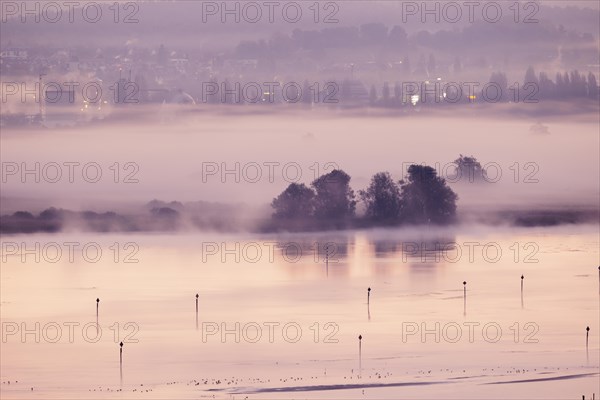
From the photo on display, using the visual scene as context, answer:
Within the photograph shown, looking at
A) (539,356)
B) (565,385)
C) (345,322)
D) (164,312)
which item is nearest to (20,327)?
(164,312)

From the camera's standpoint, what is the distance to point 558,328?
176 m

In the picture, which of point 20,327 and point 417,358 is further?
point 20,327

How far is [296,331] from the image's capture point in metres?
179

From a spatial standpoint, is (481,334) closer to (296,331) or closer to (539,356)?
(296,331)

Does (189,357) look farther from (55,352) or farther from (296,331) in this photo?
(296,331)

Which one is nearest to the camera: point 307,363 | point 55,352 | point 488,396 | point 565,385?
point 488,396

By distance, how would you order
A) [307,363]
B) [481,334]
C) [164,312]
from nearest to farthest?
[307,363], [481,334], [164,312]

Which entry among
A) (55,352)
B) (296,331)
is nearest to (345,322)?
(296,331)

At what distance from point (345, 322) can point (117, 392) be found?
65991mm

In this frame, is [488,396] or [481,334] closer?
[488,396]

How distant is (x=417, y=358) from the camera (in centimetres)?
14462

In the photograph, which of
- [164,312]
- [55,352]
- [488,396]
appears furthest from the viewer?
[164,312]

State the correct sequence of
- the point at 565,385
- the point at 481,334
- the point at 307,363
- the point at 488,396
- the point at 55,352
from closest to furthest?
the point at 488,396, the point at 565,385, the point at 307,363, the point at 55,352, the point at 481,334

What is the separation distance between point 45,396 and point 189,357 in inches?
1260
